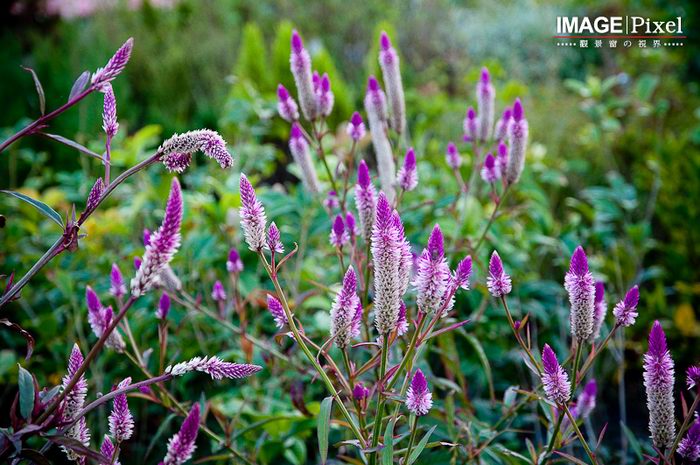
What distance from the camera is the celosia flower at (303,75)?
147 centimetres

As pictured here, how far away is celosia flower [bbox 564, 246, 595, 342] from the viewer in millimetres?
978

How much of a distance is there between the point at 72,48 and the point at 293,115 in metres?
6.26

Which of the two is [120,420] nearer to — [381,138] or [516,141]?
[381,138]

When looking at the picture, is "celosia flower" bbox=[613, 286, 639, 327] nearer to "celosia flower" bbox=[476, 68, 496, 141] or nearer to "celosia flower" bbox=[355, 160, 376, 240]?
"celosia flower" bbox=[355, 160, 376, 240]

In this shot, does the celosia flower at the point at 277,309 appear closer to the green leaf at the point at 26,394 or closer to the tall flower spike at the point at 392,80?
the green leaf at the point at 26,394

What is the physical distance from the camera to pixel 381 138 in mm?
1526

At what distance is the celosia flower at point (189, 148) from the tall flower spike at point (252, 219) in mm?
47

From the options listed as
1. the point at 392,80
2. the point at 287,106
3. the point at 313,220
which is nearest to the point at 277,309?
the point at 287,106

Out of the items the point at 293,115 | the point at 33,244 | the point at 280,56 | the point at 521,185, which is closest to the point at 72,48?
the point at 280,56

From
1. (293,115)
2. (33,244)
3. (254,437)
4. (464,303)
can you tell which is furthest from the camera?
(33,244)

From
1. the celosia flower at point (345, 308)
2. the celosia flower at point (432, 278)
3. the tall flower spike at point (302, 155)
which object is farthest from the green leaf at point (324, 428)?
the tall flower spike at point (302, 155)

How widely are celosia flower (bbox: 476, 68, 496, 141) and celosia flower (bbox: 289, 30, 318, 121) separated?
20.1 inches

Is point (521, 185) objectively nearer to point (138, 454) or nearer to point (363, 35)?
point (138, 454)

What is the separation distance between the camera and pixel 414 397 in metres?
0.96
